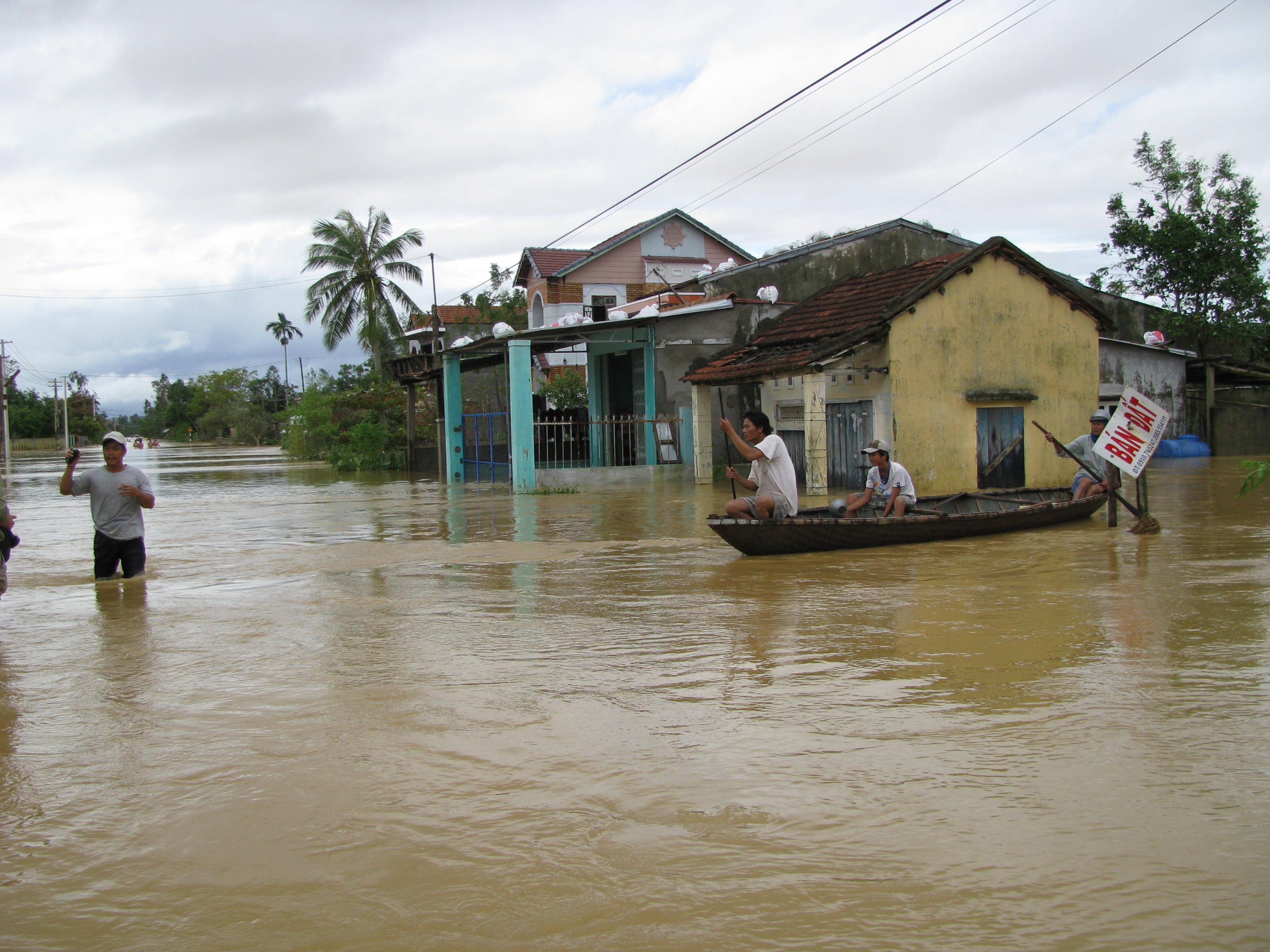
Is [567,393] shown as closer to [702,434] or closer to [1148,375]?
[702,434]

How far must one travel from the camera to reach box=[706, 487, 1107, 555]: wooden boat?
1102 centimetres

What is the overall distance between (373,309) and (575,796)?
43707 mm

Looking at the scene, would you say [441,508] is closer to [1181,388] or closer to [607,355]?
→ [607,355]

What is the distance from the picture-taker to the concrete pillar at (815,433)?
18531mm

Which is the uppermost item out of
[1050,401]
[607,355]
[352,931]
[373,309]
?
[373,309]

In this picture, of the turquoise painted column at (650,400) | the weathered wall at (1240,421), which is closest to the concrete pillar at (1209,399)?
the weathered wall at (1240,421)

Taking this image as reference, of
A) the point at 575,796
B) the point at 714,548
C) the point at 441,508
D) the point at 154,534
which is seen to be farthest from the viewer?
the point at 441,508

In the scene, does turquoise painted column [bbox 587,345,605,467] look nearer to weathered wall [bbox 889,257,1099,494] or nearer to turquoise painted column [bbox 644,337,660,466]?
turquoise painted column [bbox 644,337,660,466]

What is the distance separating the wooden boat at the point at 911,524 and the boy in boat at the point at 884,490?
8.5 inches

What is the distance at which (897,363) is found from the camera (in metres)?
18.1

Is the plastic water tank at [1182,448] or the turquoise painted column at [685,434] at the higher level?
the turquoise painted column at [685,434]

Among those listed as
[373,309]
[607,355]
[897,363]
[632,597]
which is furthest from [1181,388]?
[373,309]

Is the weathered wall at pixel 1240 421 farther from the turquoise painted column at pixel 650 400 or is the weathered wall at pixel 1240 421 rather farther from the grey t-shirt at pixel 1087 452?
the grey t-shirt at pixel 1087 452

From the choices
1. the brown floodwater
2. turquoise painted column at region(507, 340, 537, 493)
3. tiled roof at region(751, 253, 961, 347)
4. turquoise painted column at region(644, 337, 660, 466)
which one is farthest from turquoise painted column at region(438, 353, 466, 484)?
the brown floodwater
